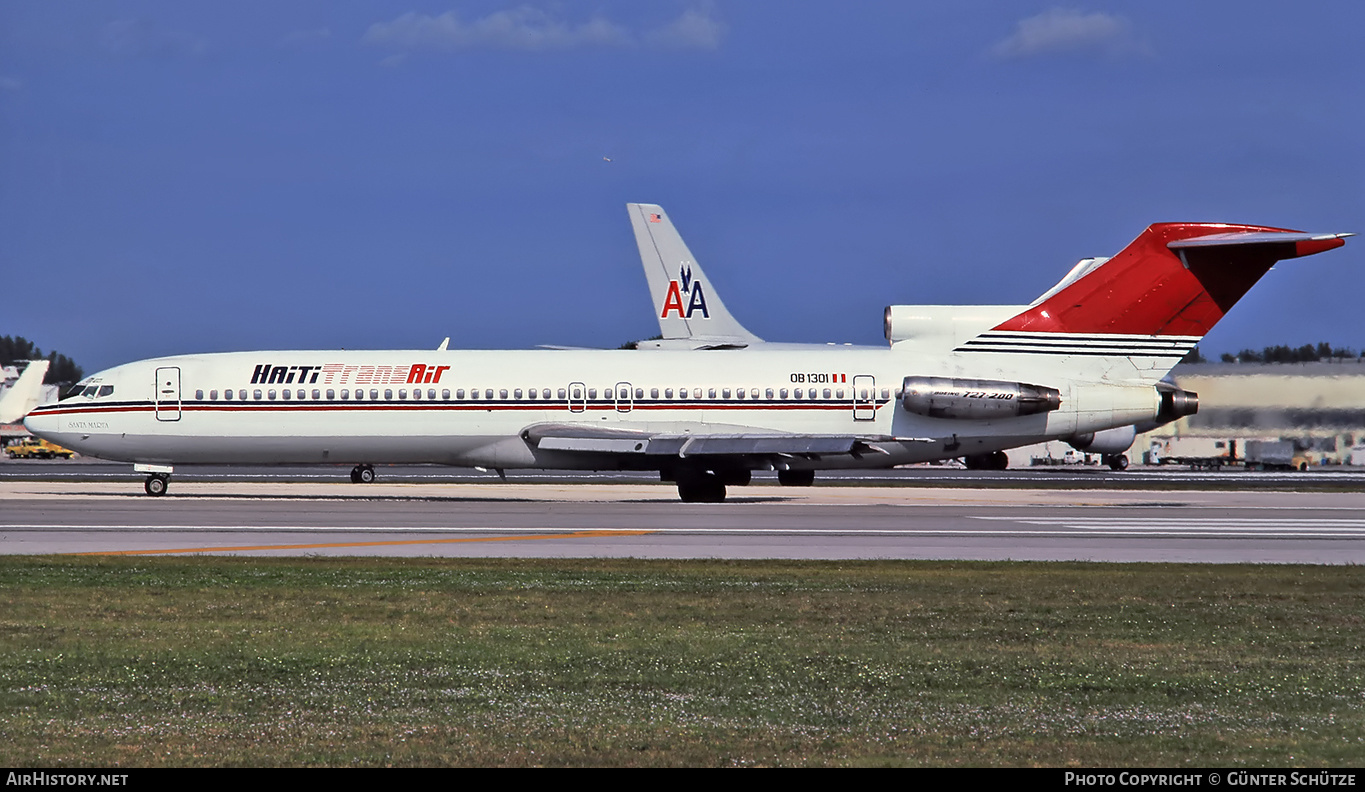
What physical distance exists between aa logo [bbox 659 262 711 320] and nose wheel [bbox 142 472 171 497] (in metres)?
22.3

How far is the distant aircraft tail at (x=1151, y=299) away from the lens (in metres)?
33.8

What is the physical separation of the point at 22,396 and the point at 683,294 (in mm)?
23705

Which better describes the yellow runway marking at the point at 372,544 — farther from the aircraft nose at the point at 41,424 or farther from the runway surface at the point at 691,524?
the aircraft nose at the point at 41,424

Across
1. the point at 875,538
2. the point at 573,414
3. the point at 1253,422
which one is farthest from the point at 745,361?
the point at 1253,422

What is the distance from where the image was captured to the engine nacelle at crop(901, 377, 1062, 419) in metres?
34.3

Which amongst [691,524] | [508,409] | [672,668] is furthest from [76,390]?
[672,668]

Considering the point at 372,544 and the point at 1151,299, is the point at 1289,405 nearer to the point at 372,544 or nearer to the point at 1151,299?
the point at 1151,299

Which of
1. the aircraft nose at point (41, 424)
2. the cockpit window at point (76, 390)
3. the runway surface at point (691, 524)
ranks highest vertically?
the cockpit window at point (76, 390)

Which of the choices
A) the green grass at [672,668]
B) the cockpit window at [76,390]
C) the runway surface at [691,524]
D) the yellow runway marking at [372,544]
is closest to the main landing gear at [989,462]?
the runway surface at [691,524]

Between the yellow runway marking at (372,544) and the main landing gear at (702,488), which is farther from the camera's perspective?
the main landing gear at (702,488)

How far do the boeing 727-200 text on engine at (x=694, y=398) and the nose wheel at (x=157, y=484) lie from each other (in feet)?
0.24

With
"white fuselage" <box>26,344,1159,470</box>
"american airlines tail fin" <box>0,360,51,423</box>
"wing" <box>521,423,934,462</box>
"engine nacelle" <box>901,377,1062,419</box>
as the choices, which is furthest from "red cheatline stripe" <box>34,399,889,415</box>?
"american airlines tail fin" <box>0,360,51,423</box>

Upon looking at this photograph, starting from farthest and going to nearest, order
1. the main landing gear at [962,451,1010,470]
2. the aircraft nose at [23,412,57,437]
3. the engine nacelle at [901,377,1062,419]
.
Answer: the main landing gear at [962,451,1010,470] < the aircraft nose at [23,412,57,437] < the engine nacelle at [901,377,1062,419]

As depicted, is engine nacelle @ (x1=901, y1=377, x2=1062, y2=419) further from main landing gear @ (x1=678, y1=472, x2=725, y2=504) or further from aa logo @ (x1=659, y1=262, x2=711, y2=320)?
aa logo @ (x1=659, y1=262, x2=711, y2=320)
